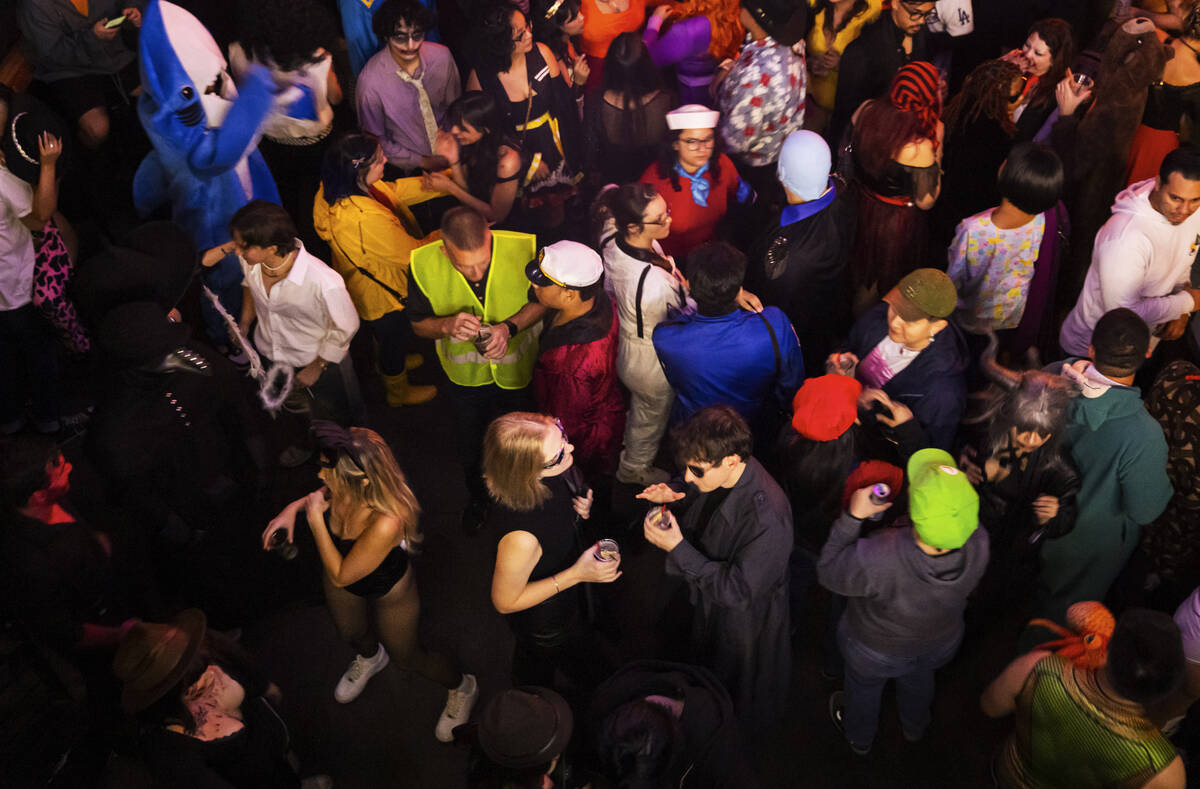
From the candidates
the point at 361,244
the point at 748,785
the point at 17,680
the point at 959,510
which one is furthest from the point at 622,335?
the point at 17,680

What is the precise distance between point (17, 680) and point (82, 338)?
2579 mm

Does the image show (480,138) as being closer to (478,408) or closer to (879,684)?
(478,408)

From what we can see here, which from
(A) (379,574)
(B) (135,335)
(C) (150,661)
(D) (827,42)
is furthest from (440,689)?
(D) (827,42)

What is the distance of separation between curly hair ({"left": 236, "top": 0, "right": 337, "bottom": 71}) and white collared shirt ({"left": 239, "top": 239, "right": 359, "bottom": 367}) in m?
1.37

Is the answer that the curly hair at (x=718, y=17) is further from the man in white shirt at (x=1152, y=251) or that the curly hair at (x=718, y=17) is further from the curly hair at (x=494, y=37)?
the man in white shirt at (x=1152, y=251)

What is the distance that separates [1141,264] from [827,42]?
7.37ft

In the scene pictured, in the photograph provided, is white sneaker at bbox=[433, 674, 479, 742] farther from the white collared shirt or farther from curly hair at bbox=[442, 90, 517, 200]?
curly hair at bbox=[442, 90, 517, 200]

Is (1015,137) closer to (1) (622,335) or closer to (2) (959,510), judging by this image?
(1) (622,335)

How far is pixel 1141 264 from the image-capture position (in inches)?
137

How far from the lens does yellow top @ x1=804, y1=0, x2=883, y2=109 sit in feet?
15.7

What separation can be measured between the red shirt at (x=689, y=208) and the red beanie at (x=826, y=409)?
157 centimetres

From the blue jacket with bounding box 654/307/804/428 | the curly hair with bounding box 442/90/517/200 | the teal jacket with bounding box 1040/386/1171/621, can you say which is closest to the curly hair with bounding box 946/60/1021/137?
the blue jacket with bounding box 654/307/804/428

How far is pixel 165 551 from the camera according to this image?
144 inches

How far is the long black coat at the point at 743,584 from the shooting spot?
2.71 metres
